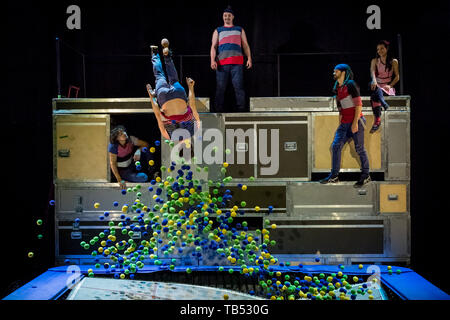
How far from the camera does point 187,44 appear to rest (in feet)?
18.7

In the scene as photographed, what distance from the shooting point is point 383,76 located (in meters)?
5.37

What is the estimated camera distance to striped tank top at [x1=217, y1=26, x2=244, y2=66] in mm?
5250

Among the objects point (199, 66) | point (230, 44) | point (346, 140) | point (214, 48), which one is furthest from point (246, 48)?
point (346, 140)

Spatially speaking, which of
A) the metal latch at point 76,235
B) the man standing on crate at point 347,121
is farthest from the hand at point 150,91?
the man standing on crate at point 347,121

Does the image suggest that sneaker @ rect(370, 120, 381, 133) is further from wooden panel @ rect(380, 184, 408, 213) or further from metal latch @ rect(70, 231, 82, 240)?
metal latch @ rect(70, 231, 82, 240)

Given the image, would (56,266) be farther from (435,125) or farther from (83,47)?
(435,125)

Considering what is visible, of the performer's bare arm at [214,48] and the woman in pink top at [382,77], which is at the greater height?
the performer's bare arm at [214,48]

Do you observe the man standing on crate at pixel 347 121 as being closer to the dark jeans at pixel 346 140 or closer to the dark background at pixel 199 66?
the dark jeans at pixel 346 140

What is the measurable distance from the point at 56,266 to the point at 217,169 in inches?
93.8

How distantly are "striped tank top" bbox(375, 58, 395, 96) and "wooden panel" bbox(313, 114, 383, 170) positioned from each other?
0.39m

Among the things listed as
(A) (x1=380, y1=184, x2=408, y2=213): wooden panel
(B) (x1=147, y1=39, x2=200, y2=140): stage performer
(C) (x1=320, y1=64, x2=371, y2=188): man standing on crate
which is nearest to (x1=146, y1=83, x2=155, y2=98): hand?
(B) (x1=147, y1=39, x2=200, y2=140): stage performer

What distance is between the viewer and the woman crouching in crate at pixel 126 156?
5359mm

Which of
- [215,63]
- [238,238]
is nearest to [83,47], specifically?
[215,63]

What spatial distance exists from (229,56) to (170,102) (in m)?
0.95
